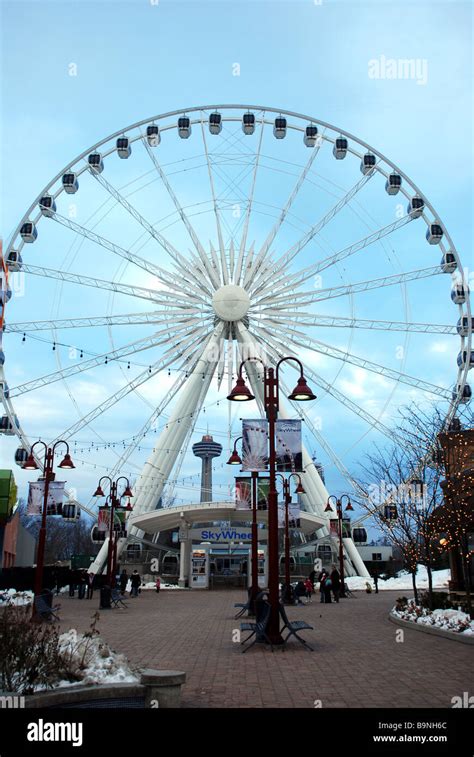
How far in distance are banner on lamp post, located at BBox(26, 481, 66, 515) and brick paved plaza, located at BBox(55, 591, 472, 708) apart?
4.86 m

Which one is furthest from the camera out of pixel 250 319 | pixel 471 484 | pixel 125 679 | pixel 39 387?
pixel 250 319

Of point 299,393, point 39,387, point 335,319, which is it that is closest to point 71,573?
point 39,387

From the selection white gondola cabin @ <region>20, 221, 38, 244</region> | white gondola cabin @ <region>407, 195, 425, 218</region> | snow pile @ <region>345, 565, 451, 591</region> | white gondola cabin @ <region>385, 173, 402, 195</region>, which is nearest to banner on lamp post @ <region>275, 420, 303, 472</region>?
white gondola cabin @ <region>407, 195, 425, 218</region>

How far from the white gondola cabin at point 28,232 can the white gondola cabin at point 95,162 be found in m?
4.41

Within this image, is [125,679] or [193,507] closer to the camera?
[125,679]

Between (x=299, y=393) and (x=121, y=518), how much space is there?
88.8 ft

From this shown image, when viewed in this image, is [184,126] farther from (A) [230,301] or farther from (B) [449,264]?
(B) [449,264]

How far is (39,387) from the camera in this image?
32875 millimetres

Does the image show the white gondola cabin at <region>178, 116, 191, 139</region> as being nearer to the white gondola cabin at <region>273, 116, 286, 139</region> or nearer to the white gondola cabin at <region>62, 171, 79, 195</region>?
the white gondola cabin at <region>273, 116, 286, 139</region>

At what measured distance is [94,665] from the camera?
8.12 metres

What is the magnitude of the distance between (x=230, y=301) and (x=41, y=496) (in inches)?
644

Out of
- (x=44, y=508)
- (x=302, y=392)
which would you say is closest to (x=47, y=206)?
(x=44, y=508)

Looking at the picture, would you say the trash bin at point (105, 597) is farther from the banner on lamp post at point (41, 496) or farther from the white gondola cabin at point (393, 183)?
the white gondola cabin at point (393, 183)
